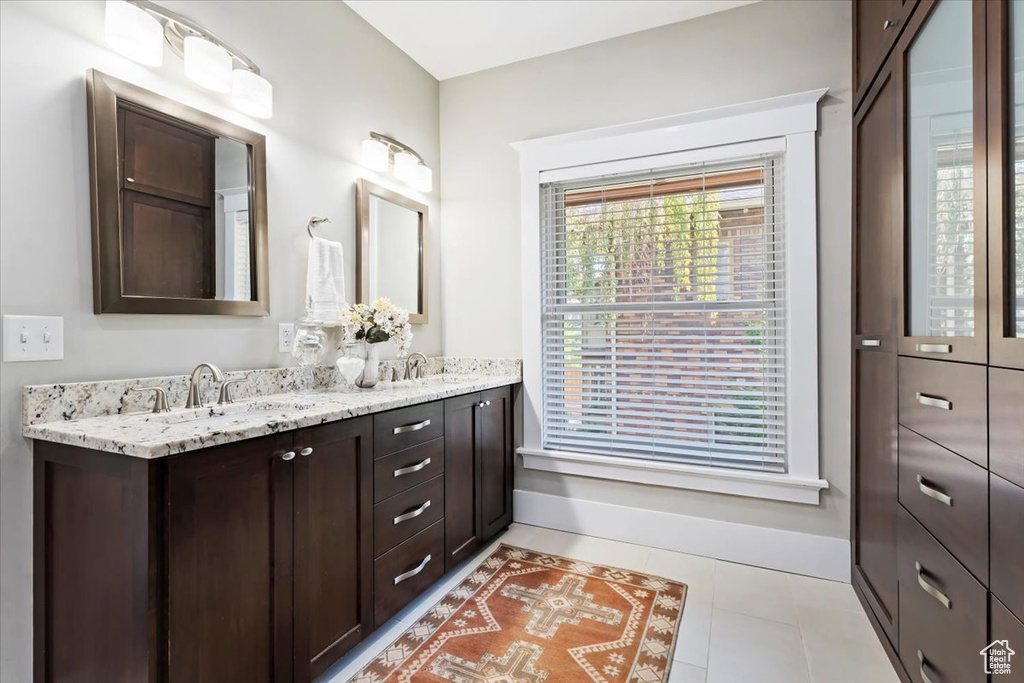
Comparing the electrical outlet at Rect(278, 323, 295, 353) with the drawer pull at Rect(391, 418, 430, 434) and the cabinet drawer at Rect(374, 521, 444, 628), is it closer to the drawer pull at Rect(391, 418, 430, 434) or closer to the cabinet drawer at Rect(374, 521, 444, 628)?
the drawer pull at Rect(391, 418, 430, 434)

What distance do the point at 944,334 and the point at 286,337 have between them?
2.29 metres

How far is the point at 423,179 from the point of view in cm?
289

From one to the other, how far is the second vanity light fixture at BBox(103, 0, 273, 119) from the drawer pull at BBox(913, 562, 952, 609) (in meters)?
2.72

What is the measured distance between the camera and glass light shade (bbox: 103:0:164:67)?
1.45 meters

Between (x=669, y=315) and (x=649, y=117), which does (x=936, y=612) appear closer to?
(x=669, y=315)

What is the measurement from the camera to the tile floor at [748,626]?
63.7 inches

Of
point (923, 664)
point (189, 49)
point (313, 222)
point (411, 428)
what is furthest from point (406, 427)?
point (923, 664)

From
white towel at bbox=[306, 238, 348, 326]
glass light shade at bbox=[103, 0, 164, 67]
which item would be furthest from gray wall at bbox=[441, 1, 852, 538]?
glass light shade at bbox=[103, 0, 164, 67]

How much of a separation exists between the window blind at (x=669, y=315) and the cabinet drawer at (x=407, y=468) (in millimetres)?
959

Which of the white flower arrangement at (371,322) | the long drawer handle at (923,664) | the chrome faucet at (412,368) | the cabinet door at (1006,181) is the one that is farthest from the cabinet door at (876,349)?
the chrome faucet at (412,368)

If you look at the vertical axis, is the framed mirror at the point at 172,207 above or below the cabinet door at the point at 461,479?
above

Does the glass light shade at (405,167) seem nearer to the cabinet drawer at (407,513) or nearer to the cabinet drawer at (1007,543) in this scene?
the cabinet drawer at (407,513)

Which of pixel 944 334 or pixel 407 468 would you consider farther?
pixel 407 468

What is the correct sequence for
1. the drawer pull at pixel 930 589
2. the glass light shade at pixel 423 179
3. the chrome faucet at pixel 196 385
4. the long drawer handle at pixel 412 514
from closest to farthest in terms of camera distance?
the drawer pull at pixel 930 589, the chrome faucet at pixel 196 385, the long drawer handle at pixel 412 514, the glass light shade at pixel 423 179
